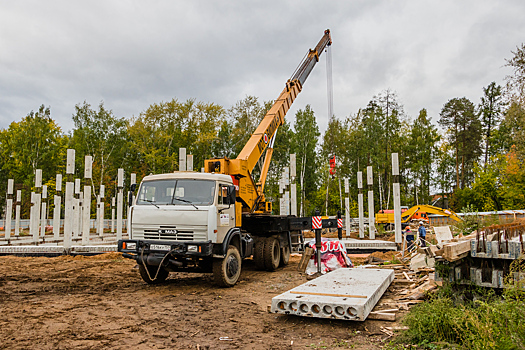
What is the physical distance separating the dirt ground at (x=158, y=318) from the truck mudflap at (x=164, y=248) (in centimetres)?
88

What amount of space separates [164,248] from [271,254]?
3.90 metres

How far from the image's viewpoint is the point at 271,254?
11.3 metres

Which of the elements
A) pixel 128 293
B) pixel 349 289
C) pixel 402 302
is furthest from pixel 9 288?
pixel 402 302

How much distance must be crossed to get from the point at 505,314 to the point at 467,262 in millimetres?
2525

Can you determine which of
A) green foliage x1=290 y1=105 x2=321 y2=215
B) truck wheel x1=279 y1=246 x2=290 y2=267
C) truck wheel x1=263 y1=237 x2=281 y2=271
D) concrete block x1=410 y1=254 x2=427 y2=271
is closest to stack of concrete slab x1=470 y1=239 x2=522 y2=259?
concrete block x1=410 y1=254 x2=427 y2=271

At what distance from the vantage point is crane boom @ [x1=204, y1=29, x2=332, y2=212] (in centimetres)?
1093

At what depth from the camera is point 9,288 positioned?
8.86 metres

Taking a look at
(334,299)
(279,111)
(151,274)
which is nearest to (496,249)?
(334,299)

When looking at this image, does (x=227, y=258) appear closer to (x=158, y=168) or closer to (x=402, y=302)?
(x=402, y=302)

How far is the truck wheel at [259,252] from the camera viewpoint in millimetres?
11375

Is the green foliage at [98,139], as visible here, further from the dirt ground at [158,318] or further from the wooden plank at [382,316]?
the wooden plank at [382,316]

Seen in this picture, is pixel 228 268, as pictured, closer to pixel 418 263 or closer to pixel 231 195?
pixel 231 195

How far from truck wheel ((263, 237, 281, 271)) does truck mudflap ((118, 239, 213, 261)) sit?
352 centimetres

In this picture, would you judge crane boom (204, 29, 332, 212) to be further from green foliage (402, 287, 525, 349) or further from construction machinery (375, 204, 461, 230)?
construction machinery (375, 204, 461, 230)
